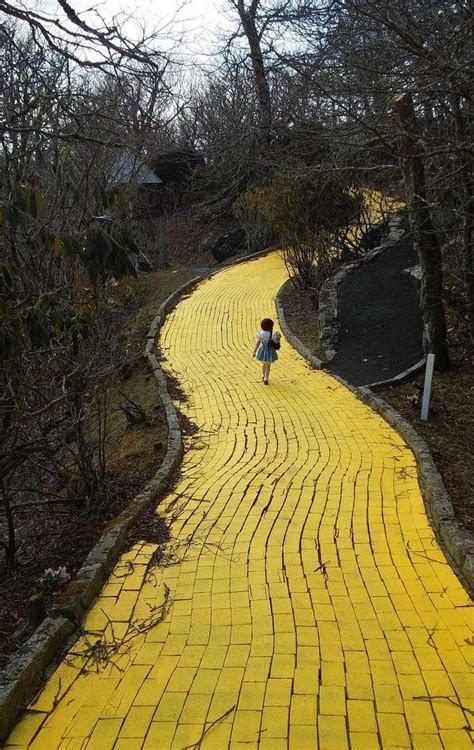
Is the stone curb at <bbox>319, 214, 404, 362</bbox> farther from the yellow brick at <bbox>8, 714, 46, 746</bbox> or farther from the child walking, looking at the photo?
the yellow brick at <bbox>8, 714, 46, 746</bbox>

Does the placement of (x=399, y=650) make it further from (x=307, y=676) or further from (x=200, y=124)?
(x=200, y=124)

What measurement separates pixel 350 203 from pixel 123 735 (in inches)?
571

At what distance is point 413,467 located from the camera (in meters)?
6.18

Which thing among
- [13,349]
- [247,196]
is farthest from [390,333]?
[247,196]

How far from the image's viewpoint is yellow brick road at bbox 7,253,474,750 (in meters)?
2.87

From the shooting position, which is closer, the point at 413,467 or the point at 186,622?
the point at 186,622

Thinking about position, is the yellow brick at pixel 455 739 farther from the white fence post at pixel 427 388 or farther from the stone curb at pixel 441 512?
the white fence post at pixel 427 388

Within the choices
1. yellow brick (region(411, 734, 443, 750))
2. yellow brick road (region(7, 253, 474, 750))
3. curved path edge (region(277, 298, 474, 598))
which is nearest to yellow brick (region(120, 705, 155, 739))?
yellow brick road (region(7, 253, 474, 750))

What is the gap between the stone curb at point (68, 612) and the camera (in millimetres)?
3082

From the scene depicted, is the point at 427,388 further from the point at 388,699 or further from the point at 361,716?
the point at 361,716

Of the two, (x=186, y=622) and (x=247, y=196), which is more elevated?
(x=247, y=196)

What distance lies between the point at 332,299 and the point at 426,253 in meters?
4.75

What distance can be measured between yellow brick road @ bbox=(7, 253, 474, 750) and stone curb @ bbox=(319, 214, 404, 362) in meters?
4.69

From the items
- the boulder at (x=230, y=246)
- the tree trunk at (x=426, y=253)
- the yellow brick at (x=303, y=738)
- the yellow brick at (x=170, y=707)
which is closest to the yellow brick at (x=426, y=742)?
the yellow brick at (x=303, y=738)
